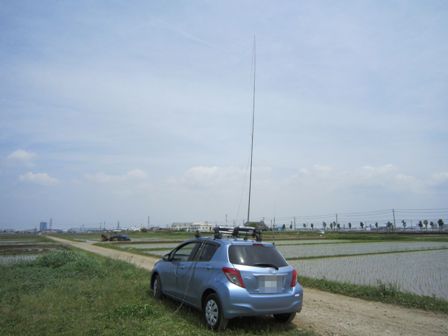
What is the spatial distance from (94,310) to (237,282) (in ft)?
12.4

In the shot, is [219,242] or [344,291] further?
[344,291]

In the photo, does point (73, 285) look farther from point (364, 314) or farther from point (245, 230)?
point (364, 314)

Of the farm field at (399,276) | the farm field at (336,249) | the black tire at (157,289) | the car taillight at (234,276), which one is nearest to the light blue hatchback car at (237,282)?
the car taillight at (234,276)

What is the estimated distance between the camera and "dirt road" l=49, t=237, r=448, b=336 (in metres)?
7.88

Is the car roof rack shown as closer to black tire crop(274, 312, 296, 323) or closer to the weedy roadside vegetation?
black tire crop(274, 312, 296, 323)

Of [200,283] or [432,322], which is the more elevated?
[200,283]

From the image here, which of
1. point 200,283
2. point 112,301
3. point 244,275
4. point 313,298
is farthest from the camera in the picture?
point 313,298

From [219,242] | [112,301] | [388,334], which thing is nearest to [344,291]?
[388,334]

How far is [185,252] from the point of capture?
9.60 metres

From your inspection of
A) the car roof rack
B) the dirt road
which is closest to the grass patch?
the dirt road

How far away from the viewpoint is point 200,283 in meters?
8.30

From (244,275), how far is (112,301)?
419 centimetres

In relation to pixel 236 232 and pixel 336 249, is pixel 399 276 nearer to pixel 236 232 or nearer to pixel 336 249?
pixel 236 232

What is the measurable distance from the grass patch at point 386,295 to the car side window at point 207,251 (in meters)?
5.50
